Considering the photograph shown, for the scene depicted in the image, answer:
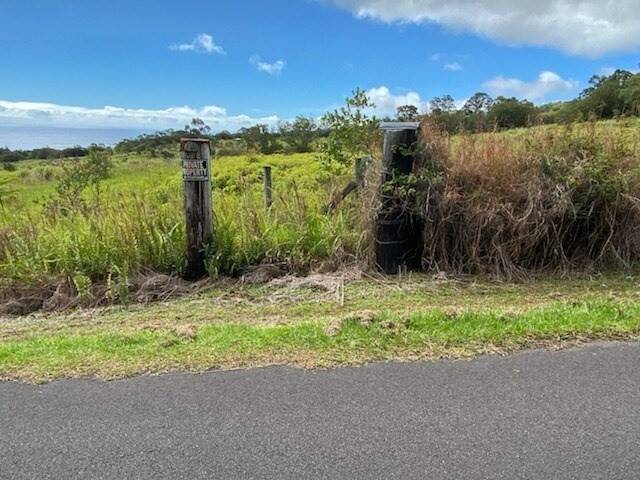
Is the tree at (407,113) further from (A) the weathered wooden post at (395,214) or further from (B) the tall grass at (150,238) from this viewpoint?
(B) the tall grass at (150,238)

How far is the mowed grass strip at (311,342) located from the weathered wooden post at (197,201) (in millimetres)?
1932

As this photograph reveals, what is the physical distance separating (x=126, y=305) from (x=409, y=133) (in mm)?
3795

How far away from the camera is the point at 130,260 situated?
645 centimetres

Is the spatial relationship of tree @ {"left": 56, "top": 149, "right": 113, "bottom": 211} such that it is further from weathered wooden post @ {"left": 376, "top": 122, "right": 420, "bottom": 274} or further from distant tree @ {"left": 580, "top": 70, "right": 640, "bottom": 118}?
distant tree @ {"left": 580, "top": 70, "right": 640, "bottom": 118}

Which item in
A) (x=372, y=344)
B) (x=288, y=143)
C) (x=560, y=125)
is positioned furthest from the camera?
(x=288, y=143)

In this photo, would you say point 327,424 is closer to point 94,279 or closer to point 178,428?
point 178,428

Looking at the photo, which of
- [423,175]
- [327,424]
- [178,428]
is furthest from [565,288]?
[178,428]

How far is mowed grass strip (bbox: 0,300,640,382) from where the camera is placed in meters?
3.64

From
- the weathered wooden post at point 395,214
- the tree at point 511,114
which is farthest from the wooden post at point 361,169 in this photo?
the tree at point 511,114

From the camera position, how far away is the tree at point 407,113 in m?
7.15

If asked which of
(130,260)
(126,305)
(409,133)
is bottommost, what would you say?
(126,305)

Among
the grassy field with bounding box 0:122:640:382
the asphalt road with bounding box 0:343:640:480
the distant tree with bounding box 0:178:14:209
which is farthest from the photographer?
the distant tree with bounding box 0:178:14:209

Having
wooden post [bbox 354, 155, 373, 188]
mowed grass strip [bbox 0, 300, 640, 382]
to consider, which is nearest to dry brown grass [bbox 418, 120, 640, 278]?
wooden post [bbox 354, 155, 373, 188]

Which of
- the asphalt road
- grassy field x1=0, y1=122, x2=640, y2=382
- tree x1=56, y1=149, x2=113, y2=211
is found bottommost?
the asphalt road
